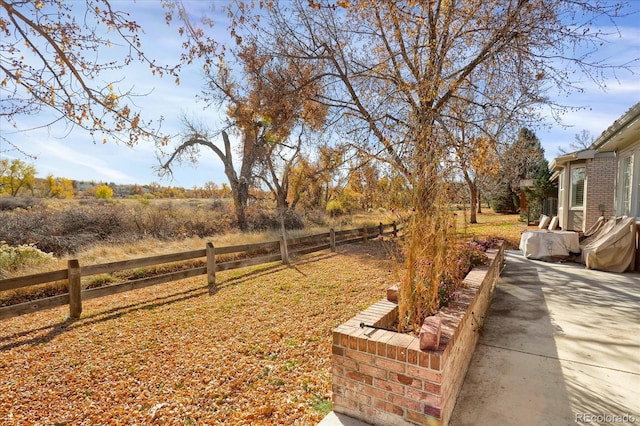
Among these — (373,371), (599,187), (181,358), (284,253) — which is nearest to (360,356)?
(373,371)

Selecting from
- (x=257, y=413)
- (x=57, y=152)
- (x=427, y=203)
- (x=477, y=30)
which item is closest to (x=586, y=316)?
(x=427, y=203)

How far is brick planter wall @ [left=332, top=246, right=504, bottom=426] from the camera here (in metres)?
2.01

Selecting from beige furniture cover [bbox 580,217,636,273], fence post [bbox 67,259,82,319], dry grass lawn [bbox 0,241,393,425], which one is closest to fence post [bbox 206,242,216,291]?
dry grass lawn [bbox 0,241,393,425]

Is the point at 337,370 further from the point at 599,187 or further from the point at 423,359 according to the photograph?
the point at 599,187

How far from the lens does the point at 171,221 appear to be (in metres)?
13.8

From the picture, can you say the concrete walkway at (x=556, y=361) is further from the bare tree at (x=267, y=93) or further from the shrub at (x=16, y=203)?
the shrub at (x=16, y=203)

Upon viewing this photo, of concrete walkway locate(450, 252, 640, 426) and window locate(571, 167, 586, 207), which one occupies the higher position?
window locate(571, 167, 586, 207)

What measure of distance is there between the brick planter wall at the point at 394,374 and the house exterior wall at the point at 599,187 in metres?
11.0

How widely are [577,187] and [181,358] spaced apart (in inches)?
561

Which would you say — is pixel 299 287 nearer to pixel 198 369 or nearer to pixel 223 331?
pixel 223 331

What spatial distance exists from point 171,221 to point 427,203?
42.0 feet

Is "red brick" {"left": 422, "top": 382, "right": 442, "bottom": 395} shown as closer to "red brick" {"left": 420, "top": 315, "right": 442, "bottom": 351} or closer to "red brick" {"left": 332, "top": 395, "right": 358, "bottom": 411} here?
"red brick" {"left": 420, "top": 315, "right": 442, "bottom": 351}

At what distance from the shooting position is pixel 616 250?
251 inches

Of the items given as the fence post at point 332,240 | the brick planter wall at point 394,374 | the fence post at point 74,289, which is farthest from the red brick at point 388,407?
the fence post at point 332,240
